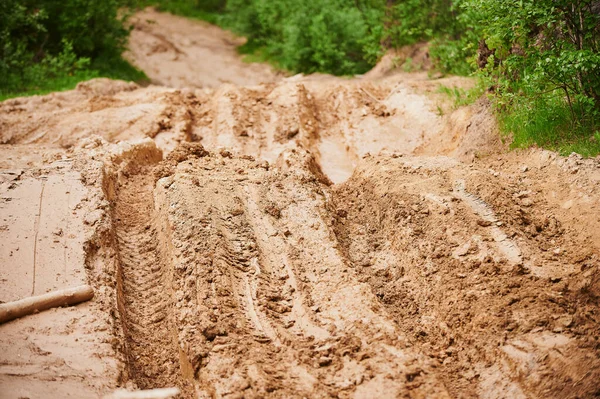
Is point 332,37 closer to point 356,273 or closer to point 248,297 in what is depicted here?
point 356,273

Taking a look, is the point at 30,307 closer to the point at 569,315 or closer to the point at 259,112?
the point at 569,315

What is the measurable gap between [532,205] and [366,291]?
1664 mm

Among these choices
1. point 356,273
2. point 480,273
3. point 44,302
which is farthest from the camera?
point 356,273

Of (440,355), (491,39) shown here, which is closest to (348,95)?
(491,39)

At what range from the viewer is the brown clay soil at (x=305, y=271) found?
3375 millimetres

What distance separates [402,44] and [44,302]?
28.3 ft

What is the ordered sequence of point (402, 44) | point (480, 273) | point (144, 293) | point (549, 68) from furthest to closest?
Result: point (402, 44)
point (549, 68)
point (144, 293)
point (480, 273)

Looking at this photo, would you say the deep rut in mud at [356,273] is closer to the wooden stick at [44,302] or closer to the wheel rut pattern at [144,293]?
the wheel rut pattern at [144,293]

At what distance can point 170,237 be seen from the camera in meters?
4.63

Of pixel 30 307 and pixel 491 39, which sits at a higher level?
pixel 491 39

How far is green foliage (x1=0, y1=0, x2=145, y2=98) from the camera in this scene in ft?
34.0

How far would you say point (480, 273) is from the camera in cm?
397

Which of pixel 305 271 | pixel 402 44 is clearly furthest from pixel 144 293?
pixel 402 44

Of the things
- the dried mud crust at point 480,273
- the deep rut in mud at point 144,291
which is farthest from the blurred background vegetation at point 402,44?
the deep rut in mud at point 144,291
